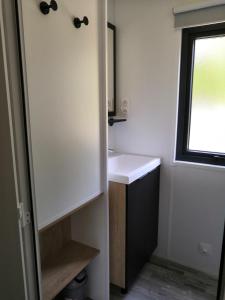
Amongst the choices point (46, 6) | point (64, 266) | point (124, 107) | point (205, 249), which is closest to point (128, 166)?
point (124, 107)

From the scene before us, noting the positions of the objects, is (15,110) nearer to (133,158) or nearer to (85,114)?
(85,114)

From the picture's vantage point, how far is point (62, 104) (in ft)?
3.53

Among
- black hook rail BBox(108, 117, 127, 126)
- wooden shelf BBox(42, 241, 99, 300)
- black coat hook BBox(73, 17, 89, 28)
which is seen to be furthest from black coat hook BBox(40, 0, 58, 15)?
wooden shelf BBox(42, 241, 99, 300)

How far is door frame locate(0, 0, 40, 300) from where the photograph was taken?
2.44 feet

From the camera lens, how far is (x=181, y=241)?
81.5 inches

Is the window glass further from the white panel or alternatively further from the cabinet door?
the white panel

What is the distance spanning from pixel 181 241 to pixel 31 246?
5.13ft

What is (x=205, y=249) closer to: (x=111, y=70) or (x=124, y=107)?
(x=124, y=107)

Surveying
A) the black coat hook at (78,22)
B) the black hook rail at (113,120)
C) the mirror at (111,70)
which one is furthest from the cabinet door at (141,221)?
the black coat hook at (78,22)

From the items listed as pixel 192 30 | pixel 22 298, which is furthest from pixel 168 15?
pixel 22 298

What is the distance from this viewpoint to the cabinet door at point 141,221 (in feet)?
5.37

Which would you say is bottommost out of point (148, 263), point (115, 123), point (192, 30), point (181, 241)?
point (148, 263)

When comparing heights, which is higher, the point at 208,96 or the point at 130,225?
the point at 208,96

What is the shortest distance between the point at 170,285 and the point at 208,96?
5.06 ft
